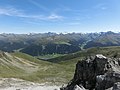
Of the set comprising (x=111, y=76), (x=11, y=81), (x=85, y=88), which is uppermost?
(x=111, y=76)

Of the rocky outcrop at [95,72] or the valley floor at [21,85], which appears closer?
the rocky outcrop at [95,72]

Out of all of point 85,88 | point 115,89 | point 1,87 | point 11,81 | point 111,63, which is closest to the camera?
point 115,89

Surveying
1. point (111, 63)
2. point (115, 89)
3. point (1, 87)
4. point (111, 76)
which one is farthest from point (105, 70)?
point (1, 87)

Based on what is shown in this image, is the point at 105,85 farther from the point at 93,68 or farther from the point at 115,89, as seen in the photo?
the point at 93,68

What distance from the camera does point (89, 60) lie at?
231 feet

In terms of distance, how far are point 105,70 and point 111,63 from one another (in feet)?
13.2

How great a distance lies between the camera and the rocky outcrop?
55.6m

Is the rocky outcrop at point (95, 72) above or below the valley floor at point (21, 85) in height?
above

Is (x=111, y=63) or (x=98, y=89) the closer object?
(x=98, y=89)

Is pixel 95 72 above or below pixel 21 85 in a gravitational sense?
above

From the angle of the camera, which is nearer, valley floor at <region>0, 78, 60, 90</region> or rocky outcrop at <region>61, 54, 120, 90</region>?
rocky outcrop at <region>61, 54, 120, 90</region>

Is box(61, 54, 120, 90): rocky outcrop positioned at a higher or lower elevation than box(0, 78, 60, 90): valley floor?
higher

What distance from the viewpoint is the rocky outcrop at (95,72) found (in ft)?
182

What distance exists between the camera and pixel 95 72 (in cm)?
6588
